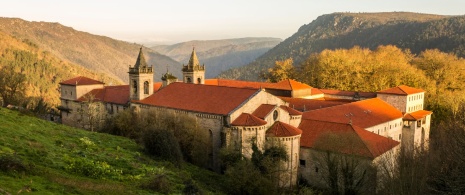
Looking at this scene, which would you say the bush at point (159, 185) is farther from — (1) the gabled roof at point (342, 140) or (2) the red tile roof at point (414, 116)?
(2) the red tile roof at point (414, 116)

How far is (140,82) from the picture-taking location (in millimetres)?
46250

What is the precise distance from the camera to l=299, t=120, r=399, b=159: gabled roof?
32.8m

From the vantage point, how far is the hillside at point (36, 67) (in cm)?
11166

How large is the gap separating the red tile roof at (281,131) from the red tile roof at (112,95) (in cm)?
2132

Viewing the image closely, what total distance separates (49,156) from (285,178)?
18873 mm

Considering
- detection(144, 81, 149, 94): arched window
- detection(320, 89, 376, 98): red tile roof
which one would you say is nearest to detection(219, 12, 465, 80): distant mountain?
detection(320, 89, 376, 98): red tile roof

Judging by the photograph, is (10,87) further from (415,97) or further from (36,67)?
(36,67)

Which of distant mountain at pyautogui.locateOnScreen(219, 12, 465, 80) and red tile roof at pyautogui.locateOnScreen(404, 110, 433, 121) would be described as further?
distant mountain at pyautogui.locateOnScreen(219, 12, 465, 80)

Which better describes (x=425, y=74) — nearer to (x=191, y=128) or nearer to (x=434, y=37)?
(x=191, y=128)

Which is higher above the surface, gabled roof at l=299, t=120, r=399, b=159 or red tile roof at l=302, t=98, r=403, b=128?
red tile roof at l=302, t=98, r=403, b=128

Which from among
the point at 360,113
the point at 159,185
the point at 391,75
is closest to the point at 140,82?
the point at 360,113

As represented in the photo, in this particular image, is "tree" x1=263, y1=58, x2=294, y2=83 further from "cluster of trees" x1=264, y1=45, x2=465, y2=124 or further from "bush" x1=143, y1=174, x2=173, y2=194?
"bush" x1=143, y1=174, x2=173, y2=194

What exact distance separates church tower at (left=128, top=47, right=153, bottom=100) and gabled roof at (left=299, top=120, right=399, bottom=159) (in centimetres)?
1868

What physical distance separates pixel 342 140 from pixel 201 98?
13899mm
